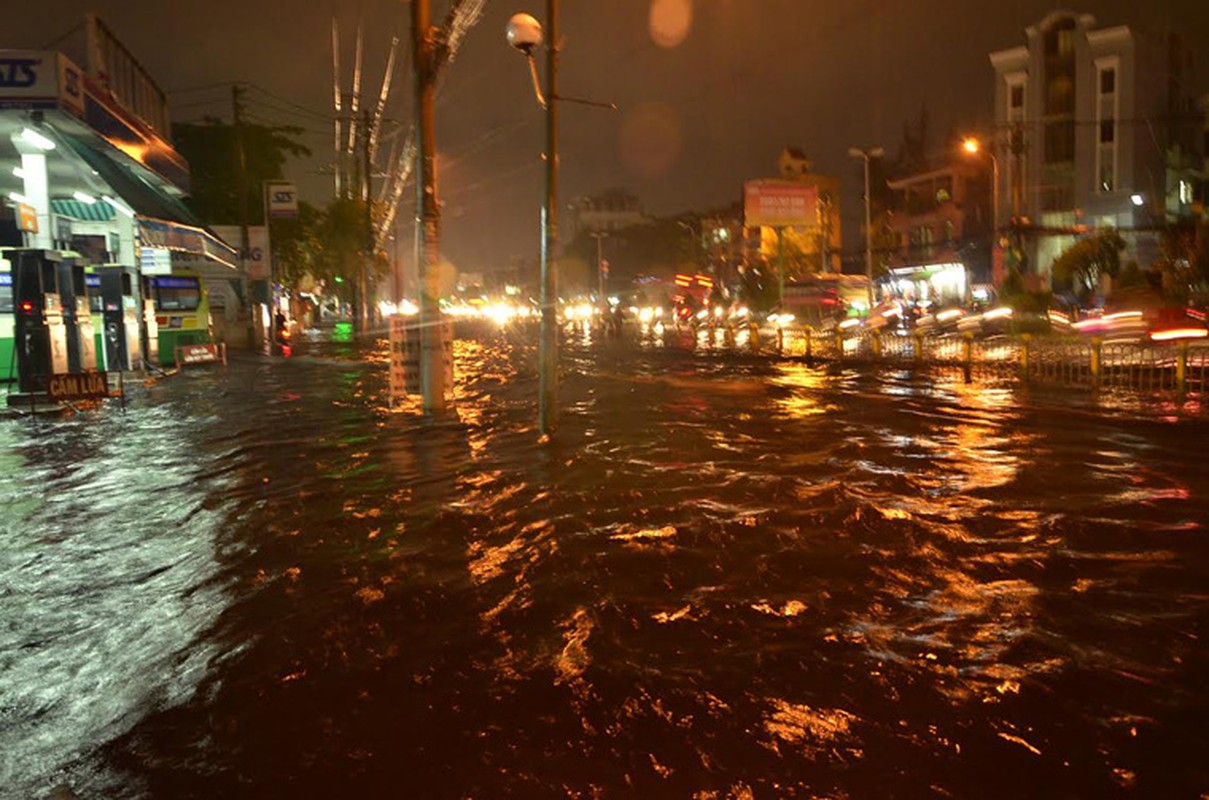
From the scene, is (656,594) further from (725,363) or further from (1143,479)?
(725,363)

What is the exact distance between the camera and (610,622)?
5.55m

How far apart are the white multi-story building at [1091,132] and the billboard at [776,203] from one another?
955cm

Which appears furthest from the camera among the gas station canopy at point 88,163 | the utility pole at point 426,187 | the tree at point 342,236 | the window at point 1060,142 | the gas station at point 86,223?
the tree at point 342,236

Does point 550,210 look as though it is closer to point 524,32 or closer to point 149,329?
point 524,32

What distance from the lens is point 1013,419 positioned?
14.8 metres

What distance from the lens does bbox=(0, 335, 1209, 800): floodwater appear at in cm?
388

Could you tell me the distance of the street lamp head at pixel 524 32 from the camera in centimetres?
1148

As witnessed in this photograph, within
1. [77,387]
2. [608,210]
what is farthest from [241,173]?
[608,210]

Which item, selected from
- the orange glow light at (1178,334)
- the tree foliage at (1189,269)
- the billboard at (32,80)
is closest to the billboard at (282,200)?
the billboard at (32,80)

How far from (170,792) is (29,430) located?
13085mm

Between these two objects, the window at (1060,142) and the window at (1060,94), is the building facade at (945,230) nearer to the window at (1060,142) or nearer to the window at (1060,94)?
the window at (1060,142)

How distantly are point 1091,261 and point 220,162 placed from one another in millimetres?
43724

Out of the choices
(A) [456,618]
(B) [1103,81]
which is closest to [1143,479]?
(A) [456,618]

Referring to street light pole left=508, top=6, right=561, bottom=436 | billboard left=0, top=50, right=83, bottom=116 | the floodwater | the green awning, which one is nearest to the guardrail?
the floodwater
